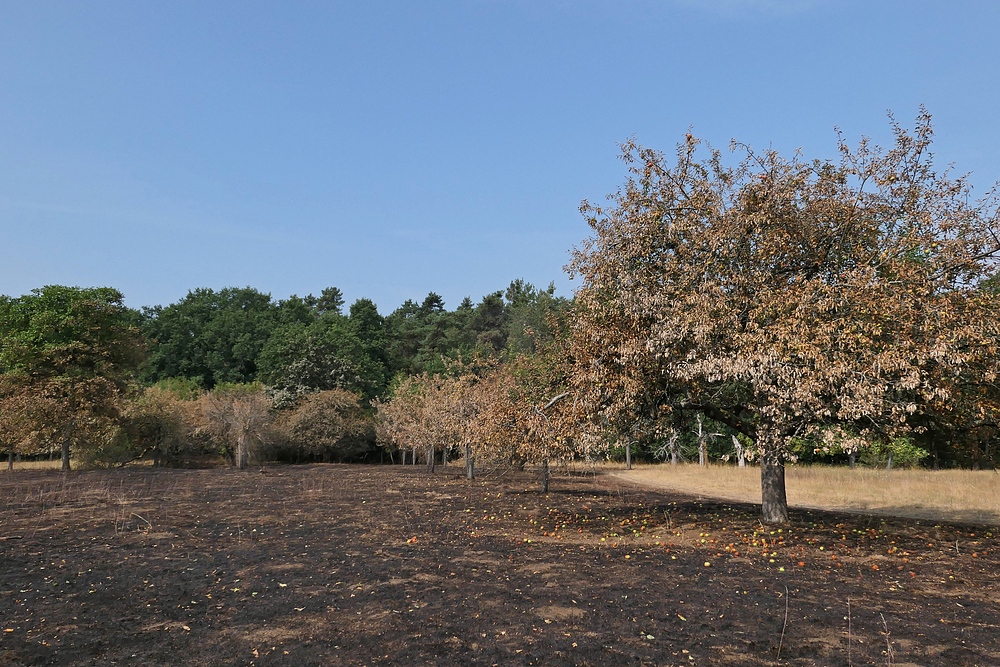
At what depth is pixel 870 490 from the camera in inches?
971

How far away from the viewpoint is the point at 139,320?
8388cm

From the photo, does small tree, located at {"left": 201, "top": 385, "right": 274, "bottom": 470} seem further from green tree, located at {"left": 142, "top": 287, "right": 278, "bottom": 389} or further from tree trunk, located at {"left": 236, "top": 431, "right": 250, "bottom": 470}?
green tree, located at {"left": 142, "top": 287, "right": 278, "bottom": 389}

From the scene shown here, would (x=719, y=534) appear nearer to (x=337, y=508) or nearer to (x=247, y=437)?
(x=337, y=508)

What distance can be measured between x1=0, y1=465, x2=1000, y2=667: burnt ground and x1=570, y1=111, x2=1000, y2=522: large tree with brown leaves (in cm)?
258

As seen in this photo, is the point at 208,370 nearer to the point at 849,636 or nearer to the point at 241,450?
the point at 241,450

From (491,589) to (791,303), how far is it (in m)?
7.24

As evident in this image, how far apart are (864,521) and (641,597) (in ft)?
35.8

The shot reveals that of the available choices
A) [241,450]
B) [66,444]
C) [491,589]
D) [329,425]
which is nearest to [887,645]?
[491,589]

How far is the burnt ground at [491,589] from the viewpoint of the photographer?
636 centimetres


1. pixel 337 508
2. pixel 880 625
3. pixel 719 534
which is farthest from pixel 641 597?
pixel 337 508

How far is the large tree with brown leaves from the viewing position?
10805 mm

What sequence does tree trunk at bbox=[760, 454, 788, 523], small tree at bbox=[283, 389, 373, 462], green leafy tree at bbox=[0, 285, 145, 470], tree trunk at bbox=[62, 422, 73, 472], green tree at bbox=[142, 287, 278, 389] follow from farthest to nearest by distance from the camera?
green tree at bbox=[142, 287, 278, 389]
small tree at bbox=[283, 389, 373, 462]
tree trunk at bbox=[62, 422, 73, 472]
green leafy tree at bbox=[0, 285, 145, 470]
tree trunk at bbox=[760, 454, 788, 523]

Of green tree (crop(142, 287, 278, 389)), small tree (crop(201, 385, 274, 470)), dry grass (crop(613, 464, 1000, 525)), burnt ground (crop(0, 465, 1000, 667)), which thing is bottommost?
dry grass (crop(613, 464, 1000, 525))

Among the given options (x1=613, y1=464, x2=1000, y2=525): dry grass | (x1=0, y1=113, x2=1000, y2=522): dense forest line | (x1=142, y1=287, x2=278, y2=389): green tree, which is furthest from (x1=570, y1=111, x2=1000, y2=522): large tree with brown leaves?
(x1=142, y1=287, x2=278, y2=389): green tree
